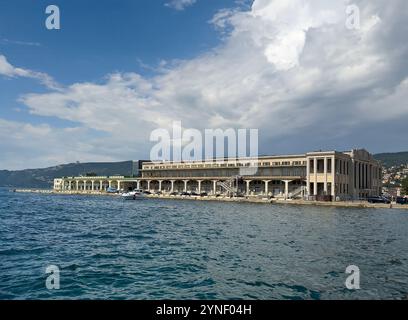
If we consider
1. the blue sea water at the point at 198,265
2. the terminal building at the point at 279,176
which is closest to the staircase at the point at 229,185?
the terminal building at the point at 279,176

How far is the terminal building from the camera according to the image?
89125mm

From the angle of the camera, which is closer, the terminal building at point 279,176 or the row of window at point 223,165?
the terminal building at point 279,176

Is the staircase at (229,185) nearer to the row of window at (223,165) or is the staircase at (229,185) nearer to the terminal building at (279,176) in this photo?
the terminal building at (279,176)

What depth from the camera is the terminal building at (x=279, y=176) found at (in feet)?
292

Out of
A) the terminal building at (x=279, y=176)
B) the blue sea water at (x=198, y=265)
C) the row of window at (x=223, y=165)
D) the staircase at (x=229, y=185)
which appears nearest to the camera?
the blue sea water at (x=198, y=265)

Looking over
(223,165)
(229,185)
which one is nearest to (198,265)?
(229,185)

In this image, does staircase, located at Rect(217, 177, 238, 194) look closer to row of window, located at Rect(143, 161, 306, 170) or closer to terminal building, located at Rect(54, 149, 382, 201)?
terminal building, located at Rect(54, 149, 382, 201)

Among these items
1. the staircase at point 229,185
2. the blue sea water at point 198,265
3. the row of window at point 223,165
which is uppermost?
the row of window at point 223,165

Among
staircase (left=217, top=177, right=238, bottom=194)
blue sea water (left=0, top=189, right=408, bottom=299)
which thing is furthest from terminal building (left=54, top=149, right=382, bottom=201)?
blue sea water (left=0, top=189, right=408, bottom=299)

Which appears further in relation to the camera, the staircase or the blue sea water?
the staircase

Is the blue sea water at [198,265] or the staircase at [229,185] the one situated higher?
the staircase at [229,185]

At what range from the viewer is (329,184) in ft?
287

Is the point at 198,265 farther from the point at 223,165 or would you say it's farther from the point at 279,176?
the point at 223,165

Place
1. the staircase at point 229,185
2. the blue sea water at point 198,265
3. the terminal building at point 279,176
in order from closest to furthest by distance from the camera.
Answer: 1. the blue sea water at point 198,265
2. the terminal building at point 279,176
3. the staircase at point 229,185
